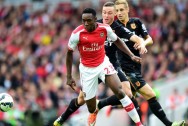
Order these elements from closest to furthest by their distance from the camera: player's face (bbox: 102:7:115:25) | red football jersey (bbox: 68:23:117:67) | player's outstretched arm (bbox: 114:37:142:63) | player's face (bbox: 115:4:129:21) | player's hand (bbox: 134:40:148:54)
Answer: red football jersey (bbox: 68:23:117:67)
player's outstretched arm (bbox: 114:37:142:63)
player's hand (bbox: 134:40:148:54)
player's face (bbox: 102:7:115:25)
player's face (bbox: 115:4:129:21)

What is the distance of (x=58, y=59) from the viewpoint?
26891mm

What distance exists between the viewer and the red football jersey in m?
14.8

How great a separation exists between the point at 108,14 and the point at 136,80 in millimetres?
1442

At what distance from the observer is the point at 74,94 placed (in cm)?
2502

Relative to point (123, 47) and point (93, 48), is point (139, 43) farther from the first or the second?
point (93, 48)

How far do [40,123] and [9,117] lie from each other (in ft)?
7.66

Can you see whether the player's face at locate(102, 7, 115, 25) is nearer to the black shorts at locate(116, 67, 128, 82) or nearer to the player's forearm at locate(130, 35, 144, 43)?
the player's forearm at locate(130, 35, 144, 43)

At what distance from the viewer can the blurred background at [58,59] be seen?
22297 mm

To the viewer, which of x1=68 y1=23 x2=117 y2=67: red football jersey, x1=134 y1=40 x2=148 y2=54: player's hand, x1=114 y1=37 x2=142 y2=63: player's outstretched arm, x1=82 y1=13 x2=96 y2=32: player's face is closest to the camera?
x1=82 y1=13 x2=96 y2=32: player's face

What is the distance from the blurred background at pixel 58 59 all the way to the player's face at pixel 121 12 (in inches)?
184

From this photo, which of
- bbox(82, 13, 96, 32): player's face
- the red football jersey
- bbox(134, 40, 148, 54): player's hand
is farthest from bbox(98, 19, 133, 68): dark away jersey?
bbox(82, 13, 96, 32): player's face

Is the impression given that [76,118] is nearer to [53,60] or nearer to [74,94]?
[74,94]

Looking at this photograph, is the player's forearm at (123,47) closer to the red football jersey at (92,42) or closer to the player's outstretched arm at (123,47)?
the player's outstretched arm at (123,47)

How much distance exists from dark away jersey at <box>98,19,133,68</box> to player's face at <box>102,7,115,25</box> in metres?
0.18
